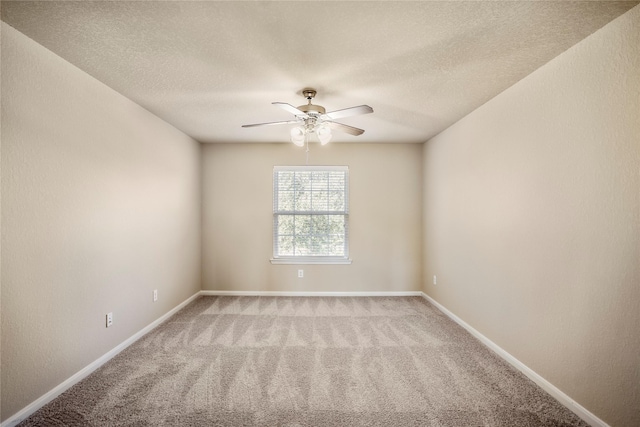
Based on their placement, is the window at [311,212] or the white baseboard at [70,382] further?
the window at [311,212]

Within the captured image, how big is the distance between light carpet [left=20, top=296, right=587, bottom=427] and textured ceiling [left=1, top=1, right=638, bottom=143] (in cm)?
240

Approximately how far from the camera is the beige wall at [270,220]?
4.49 metres

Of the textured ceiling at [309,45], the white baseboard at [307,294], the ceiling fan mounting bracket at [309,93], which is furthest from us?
the white baseboard at [307,294]

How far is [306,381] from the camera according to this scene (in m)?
2.18

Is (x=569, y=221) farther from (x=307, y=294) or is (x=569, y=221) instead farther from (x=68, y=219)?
(x=68, y=219)

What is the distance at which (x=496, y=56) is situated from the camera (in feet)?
6.59

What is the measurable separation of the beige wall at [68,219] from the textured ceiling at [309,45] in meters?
0.28

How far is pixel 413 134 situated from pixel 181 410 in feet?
12.9

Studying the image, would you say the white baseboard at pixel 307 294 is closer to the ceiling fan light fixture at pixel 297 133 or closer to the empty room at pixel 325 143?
the empty room at pixel 325 143

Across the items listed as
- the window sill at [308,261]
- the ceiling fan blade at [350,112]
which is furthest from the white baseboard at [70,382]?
A: the ceiling fan blade at [350,112]

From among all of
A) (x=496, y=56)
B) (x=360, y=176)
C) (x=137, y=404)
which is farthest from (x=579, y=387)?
(x=360, y=176)

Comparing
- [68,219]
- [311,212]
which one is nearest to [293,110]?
[68,219]

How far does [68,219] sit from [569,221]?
3.59 meters

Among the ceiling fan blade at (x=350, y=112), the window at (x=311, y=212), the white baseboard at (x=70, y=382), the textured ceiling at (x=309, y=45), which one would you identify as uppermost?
the textured ceiling at (x=309, y=45)
